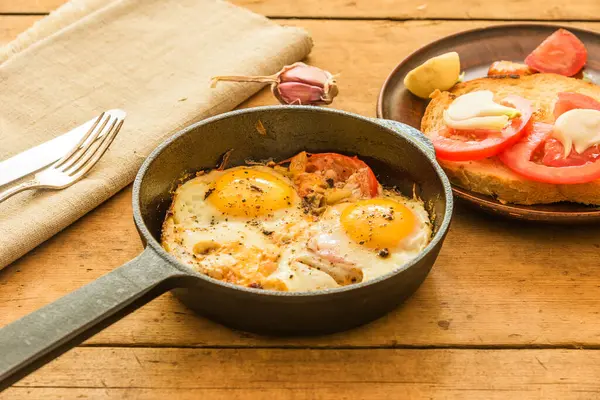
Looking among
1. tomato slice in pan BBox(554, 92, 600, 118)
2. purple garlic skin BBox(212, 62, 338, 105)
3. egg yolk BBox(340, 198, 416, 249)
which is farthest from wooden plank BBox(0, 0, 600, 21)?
egg yolk BBox(340, 198, 416, 249)

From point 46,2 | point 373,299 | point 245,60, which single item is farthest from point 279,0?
point 373,299

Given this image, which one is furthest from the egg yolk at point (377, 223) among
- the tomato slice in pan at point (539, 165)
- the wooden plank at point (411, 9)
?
the wooden plank at point (411, 9)

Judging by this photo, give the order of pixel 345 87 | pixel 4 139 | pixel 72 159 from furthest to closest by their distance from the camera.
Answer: pixel 345 87 → pixel 4 139 → pixel 72 159

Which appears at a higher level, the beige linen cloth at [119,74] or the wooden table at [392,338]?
the beige linen cloth at [119,74]

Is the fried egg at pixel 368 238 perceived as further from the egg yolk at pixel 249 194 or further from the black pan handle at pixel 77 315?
the black pan handle at pixel 77 315

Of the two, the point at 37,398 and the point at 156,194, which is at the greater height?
the point at 156,194

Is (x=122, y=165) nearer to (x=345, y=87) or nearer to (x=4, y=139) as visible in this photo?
(x=4, y=139)
